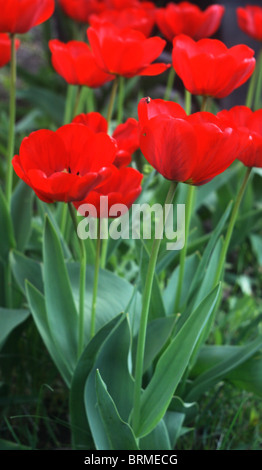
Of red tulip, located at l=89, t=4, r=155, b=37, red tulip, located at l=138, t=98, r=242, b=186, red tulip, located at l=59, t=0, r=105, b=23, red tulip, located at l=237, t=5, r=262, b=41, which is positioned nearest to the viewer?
red tulip, located at l=138, t=98, r=242, b=186

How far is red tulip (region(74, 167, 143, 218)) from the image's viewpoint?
0.62 metres

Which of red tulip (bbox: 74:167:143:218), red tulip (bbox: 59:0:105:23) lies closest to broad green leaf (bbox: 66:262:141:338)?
red tulip (bbox: 74:167:143:218)

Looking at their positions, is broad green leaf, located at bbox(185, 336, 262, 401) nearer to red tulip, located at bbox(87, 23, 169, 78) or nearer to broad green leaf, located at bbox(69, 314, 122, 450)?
broad green leaf, located at bbox(69, 314, 122, 450)

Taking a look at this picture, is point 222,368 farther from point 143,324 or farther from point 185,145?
point 185,145

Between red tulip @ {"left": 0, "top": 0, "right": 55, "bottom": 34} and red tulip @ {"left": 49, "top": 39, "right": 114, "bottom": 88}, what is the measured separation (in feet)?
0.13

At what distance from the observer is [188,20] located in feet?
3.55

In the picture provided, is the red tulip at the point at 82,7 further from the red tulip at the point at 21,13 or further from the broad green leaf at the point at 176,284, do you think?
the broad green leaf at the point at 176,284

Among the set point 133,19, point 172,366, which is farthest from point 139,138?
point 133,19

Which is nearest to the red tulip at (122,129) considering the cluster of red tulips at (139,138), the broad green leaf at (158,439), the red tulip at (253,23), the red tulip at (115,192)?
the cluster of red tulips at (139,138)

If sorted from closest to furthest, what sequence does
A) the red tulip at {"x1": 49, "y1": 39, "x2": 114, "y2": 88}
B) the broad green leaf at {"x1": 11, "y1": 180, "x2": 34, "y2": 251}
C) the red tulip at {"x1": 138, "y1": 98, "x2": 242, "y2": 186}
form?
the red tulip at {"x1": 138, "y1": 98, "x2": 242, "y2": 186}
the red tulip at {"x1": 49, "y1": 39, "x2": 114, "y2": 88}
the broad green leaf at {"x1": 11, "y1": 180, "x2": 34, "y2": 251}

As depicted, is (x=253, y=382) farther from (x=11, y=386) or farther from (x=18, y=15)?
(x=18, y=15)

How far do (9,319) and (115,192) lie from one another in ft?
1.25

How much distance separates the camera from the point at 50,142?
0.63 metres

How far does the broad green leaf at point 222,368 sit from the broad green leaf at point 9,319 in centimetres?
27
